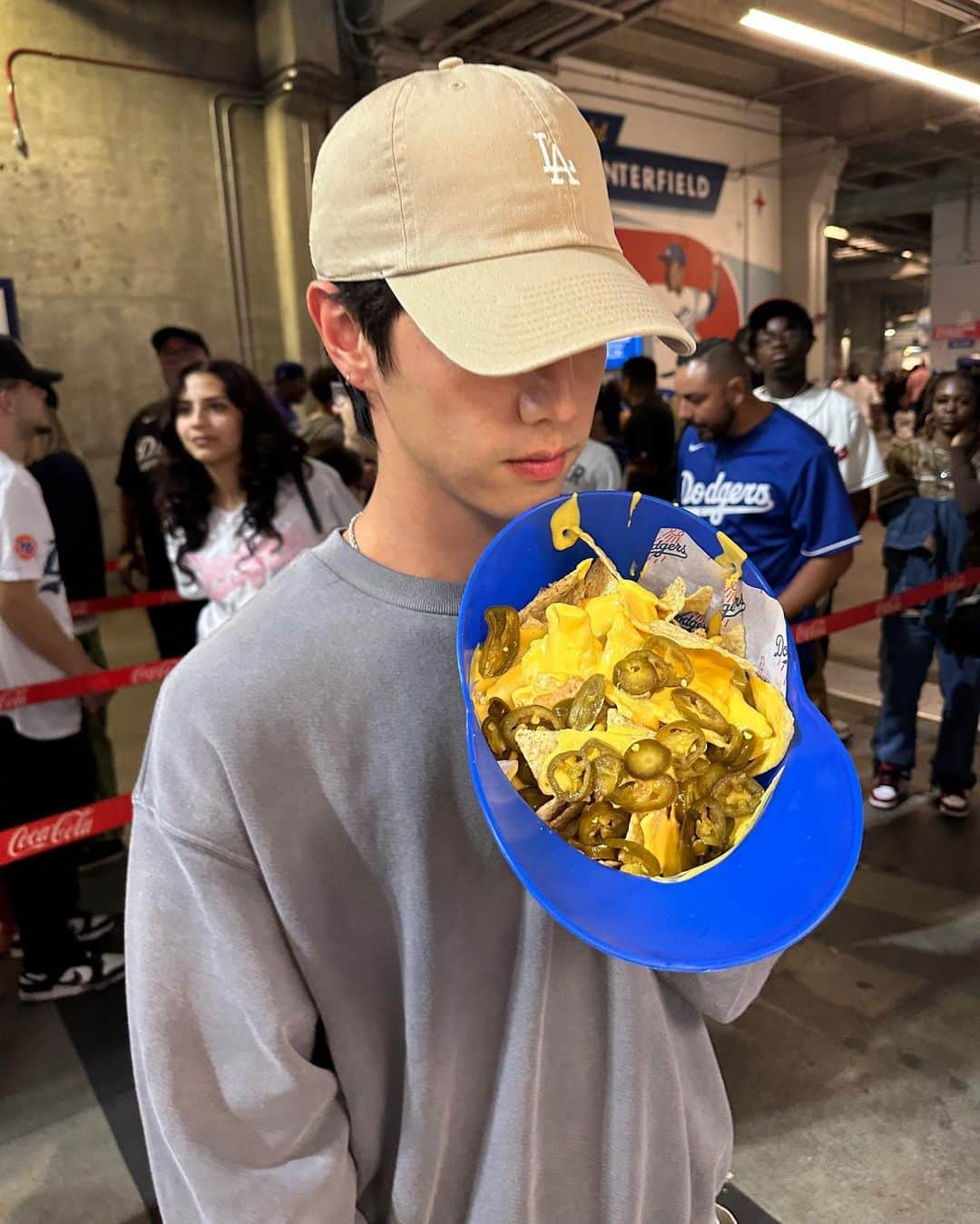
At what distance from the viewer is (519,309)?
0.67m

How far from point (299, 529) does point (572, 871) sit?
2072mm

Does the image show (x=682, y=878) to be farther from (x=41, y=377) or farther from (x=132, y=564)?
(x=132, y=564)

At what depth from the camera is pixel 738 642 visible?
31.3 inches

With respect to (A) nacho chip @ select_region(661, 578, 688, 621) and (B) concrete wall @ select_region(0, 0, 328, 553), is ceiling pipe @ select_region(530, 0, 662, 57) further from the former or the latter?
(A) nacho chip @ select_region(661, 578, 688, 621)

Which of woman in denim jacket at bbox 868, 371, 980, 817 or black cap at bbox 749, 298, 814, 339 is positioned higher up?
black cap at bbox 749, 298, 814, 339

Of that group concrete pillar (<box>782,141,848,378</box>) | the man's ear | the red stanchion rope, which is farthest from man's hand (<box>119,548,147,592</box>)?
concrete pillar (<box>782,141,848,378</box>)

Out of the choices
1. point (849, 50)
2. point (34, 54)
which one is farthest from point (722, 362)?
point (34, 54)

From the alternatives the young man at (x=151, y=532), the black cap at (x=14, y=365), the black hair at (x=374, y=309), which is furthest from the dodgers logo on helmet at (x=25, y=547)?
the black hair at (x=374, y=309)

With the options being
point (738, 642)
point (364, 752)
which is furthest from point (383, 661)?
point (738, 642)

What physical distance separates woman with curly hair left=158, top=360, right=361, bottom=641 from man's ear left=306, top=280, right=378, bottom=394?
183cm

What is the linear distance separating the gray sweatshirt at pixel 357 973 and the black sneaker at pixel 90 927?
2404 millimetres

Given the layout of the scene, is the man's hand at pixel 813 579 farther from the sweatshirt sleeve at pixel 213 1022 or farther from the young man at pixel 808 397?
the sweatshirt sleeve at pixel 213 1022

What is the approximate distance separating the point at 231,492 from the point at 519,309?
2.14 m

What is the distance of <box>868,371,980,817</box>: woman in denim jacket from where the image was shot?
3.38 m
